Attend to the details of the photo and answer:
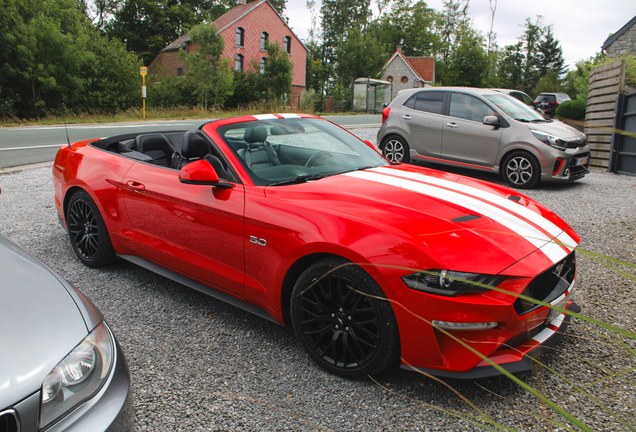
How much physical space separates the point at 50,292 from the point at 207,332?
1378mm

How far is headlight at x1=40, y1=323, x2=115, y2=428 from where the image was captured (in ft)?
4.46

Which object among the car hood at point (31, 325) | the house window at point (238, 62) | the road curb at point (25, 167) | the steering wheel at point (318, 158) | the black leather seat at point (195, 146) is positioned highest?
the house window at point (238, 62)

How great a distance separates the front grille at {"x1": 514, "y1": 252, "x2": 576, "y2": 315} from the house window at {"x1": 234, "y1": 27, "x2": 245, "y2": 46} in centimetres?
4817

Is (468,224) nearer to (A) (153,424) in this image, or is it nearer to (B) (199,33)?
(A) (153,424)

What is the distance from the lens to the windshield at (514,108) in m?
7.91

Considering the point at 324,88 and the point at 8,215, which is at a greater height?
the point at 324,88

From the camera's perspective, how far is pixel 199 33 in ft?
103

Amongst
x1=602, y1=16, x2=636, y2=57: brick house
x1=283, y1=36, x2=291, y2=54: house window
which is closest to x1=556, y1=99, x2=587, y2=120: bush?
x1=602, y1=16, x2=636, y2=57: brick house

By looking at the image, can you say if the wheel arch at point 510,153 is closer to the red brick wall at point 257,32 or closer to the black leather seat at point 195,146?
the black leather seat at point 195,146

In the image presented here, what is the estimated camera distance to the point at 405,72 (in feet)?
203

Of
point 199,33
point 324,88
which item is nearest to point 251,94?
point 199,33

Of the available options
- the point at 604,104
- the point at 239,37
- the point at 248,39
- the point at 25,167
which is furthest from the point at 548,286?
the point at 248,39

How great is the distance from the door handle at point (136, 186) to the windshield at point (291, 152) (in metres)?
0.73

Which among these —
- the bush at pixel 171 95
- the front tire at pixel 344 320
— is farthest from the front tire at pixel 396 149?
the bush at pixel 171 95
